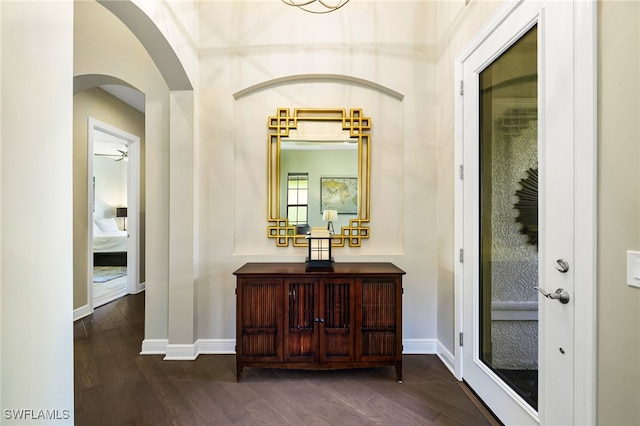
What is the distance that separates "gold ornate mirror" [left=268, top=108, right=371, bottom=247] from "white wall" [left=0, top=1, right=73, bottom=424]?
1663 millimetres

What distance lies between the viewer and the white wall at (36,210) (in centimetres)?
92

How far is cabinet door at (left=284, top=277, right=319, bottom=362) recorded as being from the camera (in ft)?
7.11

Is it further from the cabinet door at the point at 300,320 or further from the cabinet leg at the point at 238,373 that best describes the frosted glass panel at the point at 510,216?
the cabinet leg at the point at 238,373

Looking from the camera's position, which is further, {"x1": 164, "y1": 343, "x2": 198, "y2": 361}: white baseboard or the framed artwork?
the framed artwork

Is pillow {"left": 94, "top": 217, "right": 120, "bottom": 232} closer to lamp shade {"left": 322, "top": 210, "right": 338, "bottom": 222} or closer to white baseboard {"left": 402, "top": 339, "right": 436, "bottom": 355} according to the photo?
lamp shade {"left": 322, "top": 210, "right": 338, "bottom": 222}

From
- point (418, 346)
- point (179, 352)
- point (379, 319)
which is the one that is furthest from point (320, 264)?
point (179, 352)

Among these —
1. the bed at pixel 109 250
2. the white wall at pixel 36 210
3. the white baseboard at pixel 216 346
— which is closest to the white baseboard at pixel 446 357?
the white baseboard at pixel 216 346

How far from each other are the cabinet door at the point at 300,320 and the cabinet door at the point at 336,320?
6 centimetres

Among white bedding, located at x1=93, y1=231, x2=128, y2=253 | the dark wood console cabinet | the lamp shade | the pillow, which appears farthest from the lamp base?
the pillow

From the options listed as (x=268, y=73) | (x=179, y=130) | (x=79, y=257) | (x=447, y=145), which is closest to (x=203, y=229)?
(x=179, y=130)

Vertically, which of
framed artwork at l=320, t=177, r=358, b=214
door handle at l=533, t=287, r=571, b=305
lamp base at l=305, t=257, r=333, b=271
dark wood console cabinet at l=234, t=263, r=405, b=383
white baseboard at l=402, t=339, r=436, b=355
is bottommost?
white baseboard at l=402, t=339, r=436, b=355

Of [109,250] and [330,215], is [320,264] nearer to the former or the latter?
[330,215]

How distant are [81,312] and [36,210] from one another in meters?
3.31

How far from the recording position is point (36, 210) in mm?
1014
